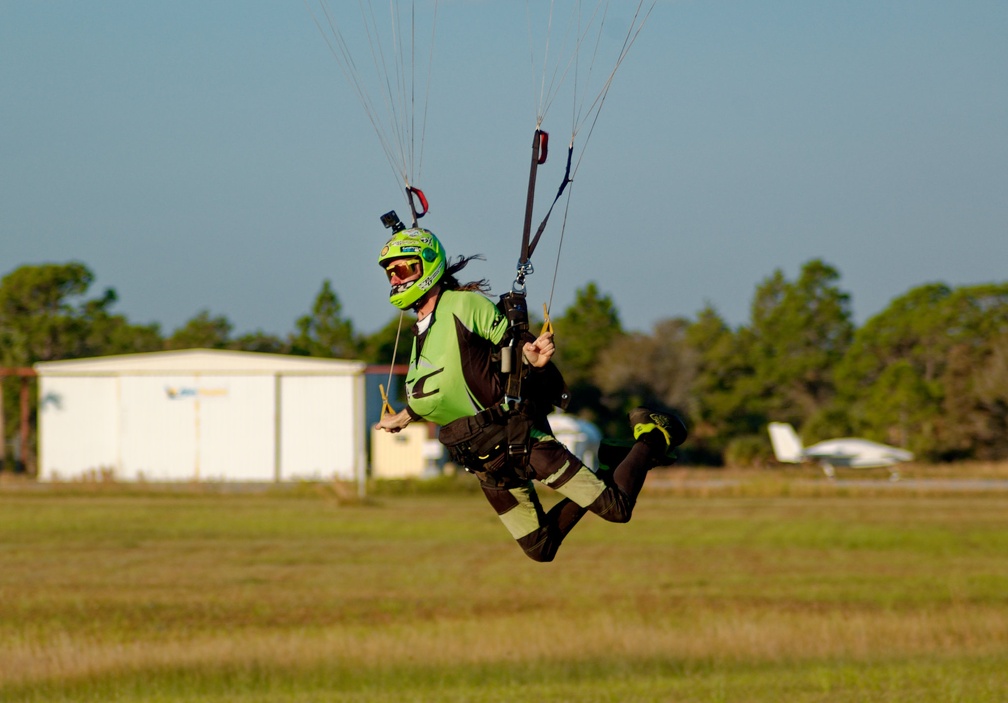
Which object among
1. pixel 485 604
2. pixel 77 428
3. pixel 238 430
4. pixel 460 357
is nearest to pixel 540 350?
pixel 460 357

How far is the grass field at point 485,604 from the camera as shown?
2213 cm

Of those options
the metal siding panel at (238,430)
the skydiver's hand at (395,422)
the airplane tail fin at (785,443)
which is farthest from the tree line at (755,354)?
the skydiver's hand at (395,422)

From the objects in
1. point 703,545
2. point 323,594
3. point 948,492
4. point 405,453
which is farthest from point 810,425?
point 323,594

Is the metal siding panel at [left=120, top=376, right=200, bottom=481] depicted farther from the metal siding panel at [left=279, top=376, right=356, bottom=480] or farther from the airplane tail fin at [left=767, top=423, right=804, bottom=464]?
the airplane tail fin at [left=767, top=423, right=804, bottom=464]

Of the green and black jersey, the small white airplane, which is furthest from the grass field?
the small white airplane

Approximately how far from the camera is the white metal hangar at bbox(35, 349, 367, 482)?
68.8m

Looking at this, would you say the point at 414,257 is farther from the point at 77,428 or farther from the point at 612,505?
the point at 77,428

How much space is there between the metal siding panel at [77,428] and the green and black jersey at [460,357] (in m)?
63.5

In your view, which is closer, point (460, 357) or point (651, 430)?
point (460, 357)

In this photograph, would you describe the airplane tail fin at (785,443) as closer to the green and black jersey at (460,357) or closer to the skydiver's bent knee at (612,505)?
the skydiver's bent knee at (612,505)

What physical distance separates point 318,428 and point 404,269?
60171 millimetres

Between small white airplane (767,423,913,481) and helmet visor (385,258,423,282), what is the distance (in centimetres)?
7126

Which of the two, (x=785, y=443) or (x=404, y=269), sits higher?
(x=404, y=269)

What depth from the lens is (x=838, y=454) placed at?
7944 centimetres
